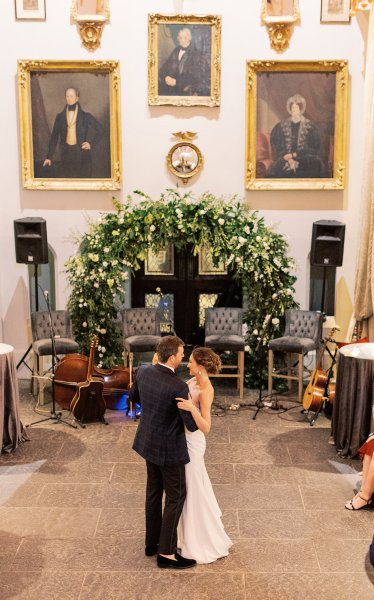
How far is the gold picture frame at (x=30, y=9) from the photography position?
8.53 metres

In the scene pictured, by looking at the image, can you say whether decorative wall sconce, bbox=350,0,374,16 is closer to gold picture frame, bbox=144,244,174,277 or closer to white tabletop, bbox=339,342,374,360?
gold picture frame, bbox=144,244,174,277

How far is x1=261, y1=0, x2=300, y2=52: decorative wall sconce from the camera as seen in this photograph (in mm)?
8516

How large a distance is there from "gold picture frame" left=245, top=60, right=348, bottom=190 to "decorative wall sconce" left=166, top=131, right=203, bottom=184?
24.3 inches

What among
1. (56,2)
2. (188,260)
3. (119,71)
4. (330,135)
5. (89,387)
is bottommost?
(89,387)

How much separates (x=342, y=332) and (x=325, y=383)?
1.95 m

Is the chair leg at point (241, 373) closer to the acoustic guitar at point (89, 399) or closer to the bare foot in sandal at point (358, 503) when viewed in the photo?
the acoustic guitar at point (89, 399)

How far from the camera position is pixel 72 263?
28.3 ft

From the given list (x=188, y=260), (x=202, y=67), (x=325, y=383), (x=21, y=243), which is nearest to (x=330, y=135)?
(x=202, y=67)

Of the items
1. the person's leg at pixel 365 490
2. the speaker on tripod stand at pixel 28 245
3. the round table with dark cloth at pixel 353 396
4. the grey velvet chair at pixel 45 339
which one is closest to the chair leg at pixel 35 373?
the grey velvet chair at pixel 45 339

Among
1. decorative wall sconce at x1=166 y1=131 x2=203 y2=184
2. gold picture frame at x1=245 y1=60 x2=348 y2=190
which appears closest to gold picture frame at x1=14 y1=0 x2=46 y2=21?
decorative wall sconce at x1=166 y1=131 x2=203 y2=184

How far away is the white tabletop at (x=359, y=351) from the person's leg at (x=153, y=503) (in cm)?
245

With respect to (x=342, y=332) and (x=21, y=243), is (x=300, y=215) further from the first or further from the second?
(x=21, y=243)

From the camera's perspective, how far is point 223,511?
561 cm

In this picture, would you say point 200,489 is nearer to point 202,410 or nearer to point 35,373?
point 202,410
